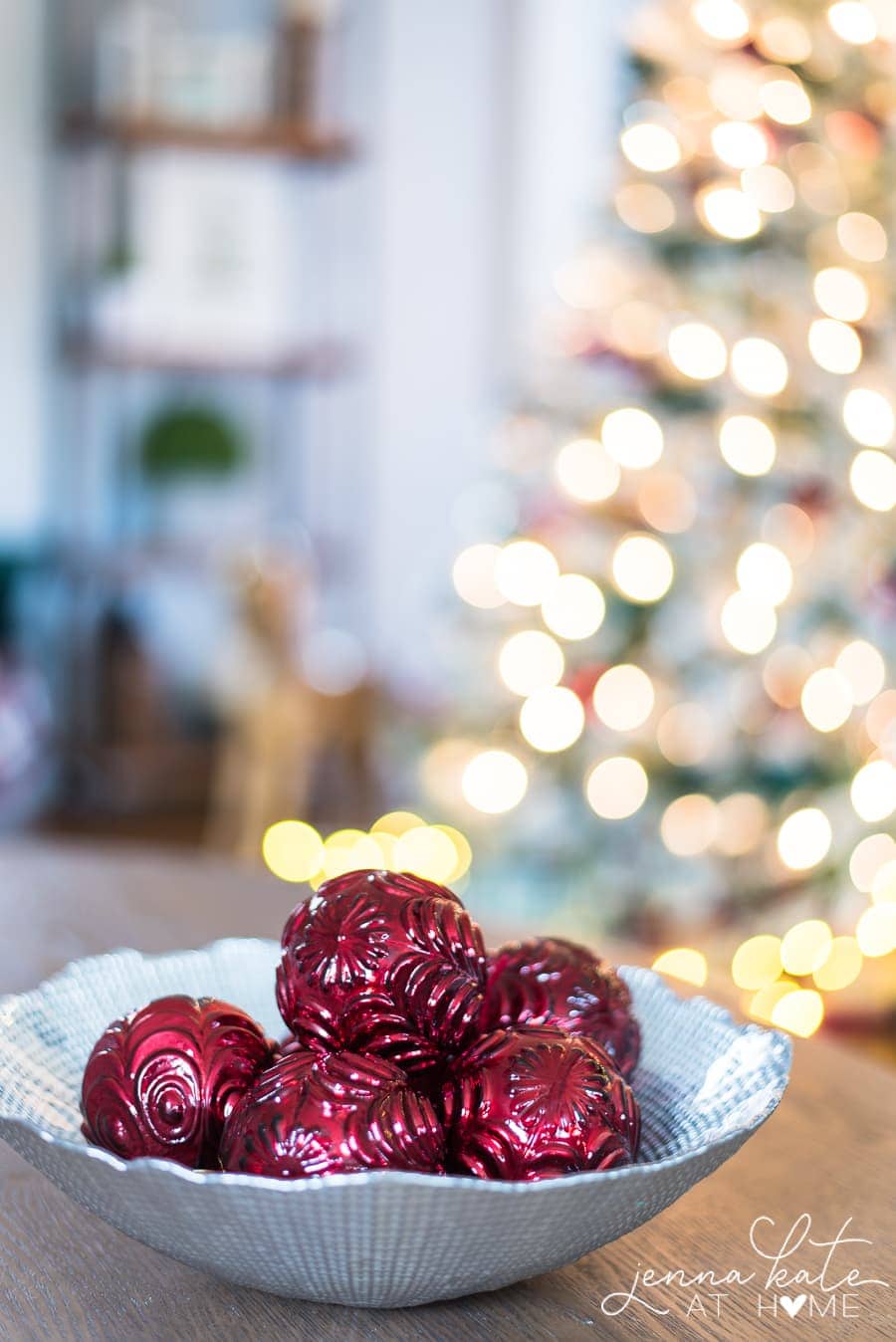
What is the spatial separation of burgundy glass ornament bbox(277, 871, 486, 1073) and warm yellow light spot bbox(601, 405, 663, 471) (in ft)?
5.13

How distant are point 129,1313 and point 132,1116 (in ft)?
0.19

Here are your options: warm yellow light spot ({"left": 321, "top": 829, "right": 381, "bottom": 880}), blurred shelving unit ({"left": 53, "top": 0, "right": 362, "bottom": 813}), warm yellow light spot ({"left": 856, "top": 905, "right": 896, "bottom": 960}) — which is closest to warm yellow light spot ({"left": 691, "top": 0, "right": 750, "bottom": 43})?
warm yellow light spot ({"left": 856, "top": 905, "right": 896, "bottom": 960})

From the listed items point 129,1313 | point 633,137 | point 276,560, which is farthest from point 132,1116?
point 276,560

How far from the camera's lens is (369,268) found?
3818mm

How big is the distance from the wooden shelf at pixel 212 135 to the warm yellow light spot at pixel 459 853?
6.35ft

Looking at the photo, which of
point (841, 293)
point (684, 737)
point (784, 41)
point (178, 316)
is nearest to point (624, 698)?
point (684, 737)

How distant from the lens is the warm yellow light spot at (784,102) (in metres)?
1.81

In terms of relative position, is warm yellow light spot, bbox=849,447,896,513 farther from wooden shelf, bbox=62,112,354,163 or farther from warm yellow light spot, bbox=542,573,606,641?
wooden shelf, bbox=62,112,354,163

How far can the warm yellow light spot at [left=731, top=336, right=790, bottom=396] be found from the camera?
6.12ft

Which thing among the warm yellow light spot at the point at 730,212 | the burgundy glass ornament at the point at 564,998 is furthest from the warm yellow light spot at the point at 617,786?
the burgundy glass ornament at the point at 564,998

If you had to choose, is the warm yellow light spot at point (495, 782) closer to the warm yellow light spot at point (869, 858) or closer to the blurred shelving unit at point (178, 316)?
the warm yellow light spot at point (869, 858)

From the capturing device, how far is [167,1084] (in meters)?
0.45

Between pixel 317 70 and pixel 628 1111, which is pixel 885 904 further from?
pixel 317 70

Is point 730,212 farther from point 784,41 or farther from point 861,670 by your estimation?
point 861,670
